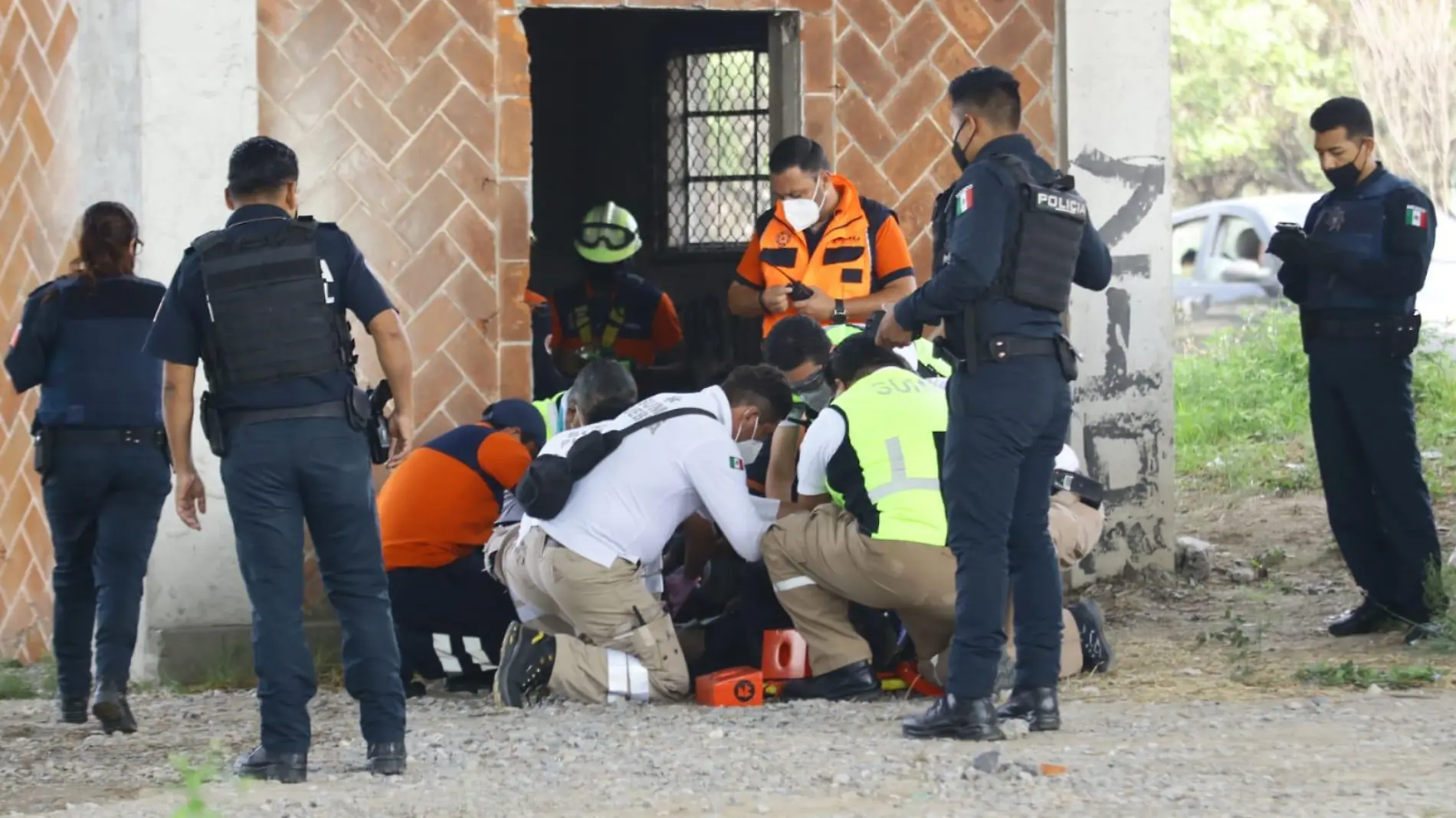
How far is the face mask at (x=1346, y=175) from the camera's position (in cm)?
776

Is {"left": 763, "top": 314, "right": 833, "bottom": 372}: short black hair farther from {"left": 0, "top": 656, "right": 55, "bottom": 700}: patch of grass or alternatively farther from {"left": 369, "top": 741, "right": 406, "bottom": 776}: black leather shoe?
{"left": 0, "top": 656, "right": 55, "bottom": 700}: patch of grass

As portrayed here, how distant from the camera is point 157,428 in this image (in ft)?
23.0

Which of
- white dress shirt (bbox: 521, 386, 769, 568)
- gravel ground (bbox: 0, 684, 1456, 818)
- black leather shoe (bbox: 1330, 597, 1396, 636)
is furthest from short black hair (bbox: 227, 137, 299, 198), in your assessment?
black leather shoe (bbox: 1330, 597, 1396, 636)

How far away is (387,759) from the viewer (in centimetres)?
560

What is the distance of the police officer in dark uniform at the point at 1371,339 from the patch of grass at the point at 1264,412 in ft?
10.6

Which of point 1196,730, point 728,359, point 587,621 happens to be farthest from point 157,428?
point 728,359

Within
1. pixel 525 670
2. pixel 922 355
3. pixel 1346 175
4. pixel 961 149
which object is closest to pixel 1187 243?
pixel 1346 175

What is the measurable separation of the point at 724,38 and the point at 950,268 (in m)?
6.58

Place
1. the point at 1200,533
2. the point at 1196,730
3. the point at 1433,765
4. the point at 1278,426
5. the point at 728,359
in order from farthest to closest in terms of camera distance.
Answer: the point at 1278,426 < the point at 728,359 < the point at 1200,533 < the point at 1196,730 < the point at 1433,765

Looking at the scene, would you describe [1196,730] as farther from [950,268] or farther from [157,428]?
[157,428]

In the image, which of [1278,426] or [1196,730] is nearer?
[1196,730]

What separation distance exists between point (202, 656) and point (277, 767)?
229 cm

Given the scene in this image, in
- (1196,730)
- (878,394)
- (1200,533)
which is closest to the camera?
(1196,730)

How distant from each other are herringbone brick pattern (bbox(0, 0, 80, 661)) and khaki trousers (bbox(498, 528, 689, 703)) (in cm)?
244
